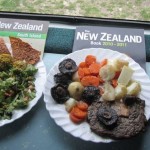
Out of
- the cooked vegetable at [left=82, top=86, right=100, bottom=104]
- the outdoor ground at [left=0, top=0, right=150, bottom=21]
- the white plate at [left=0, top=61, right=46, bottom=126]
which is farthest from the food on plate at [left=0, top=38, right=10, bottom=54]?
the cooked vegetable at [left=82, top=86, right=100, bottom=104]

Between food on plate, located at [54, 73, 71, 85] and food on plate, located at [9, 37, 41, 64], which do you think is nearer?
food on plate, located at [54, 73, 71, 85]

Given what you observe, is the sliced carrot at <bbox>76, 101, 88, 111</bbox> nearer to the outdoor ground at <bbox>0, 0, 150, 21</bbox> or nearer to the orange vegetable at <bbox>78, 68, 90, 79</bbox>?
the orange vegetable at <bbox>78, 68, 90, 79</bbox>

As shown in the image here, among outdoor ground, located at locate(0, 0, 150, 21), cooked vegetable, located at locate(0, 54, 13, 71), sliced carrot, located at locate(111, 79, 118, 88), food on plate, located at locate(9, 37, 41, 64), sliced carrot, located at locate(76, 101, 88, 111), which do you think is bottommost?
sliced carrot, located at locate(76, 101, 88, 111)

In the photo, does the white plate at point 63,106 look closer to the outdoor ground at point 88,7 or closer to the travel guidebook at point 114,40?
the travel guidebook at point 114,40

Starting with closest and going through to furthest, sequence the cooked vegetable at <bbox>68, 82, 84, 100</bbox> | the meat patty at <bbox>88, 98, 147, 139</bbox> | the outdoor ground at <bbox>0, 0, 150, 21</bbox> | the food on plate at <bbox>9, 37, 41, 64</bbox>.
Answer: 1. the meat patty at <bbox>88, 98, 147, 139</bbox>
2. the cooked vegetable at <bbox>68, 82, 84, 100</bbox>
3. the food on plate at <bbox>9, 37, 41, 64</bbox>
4. the outdoor ground at <bbox>0, 0, 150, 21</bbox>

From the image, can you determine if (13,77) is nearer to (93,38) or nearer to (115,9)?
(93,38)

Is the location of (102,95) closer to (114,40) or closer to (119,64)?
(119,64)

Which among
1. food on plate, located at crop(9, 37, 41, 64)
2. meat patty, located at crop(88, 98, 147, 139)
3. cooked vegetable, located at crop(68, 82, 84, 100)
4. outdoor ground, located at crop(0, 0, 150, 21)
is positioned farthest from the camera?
outdoor ground, located at crop(0, 0, 150, 21)

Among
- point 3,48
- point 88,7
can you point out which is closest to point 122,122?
point 3,48

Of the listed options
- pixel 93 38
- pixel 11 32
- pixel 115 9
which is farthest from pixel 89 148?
pixel 115 9
